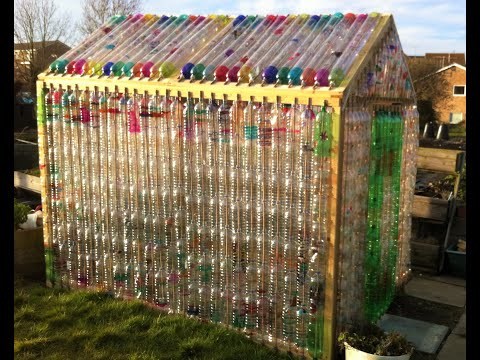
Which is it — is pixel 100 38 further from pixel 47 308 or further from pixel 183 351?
pixel 183 351

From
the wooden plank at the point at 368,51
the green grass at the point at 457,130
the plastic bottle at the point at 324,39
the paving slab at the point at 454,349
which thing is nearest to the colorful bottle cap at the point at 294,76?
the plastic bottle at the point at 324,39

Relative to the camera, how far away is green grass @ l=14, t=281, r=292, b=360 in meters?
4.62

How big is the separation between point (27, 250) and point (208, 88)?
3380 millimetres

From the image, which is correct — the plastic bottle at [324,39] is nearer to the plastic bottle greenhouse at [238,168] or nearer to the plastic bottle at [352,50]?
the plastic bottle greenhouse at [238,168]

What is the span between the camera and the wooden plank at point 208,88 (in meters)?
4.11

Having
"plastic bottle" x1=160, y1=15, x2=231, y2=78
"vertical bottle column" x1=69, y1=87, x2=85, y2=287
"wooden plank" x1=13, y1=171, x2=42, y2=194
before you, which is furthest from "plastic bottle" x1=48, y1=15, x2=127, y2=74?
"wooden plank" x1=13, y1=171, x2=42, y2=194

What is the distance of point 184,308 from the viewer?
17.2 ft

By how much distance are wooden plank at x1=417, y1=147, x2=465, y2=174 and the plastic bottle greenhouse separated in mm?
1664

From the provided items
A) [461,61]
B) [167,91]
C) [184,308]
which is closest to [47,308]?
[184,308]

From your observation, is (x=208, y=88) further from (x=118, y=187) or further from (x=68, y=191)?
(x=68, y=191)

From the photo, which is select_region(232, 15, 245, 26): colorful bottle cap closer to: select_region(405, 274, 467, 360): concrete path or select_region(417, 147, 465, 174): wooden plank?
select_region(417, 147, 465, 174): wooden plank

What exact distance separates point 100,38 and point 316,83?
3.11 m

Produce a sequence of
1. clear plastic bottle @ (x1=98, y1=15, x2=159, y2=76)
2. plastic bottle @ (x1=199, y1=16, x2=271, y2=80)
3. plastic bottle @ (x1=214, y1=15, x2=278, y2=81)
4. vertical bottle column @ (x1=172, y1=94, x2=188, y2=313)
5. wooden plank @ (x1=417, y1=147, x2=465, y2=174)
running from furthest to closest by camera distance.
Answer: wooden plank @ (x1=417, y1=147, x2=465, y2=174), clear plastic bottle @ (x1=98, y1=15, x2=159, y2=76), vertical bottle column @ (x1=172, y1=94, x2=188, y2=313), plastic bottle @ (x1=199, y1=16, x2=271, y2=80), plastic bottle @ (x1=214, y1=15, x2=278, y2=81)
